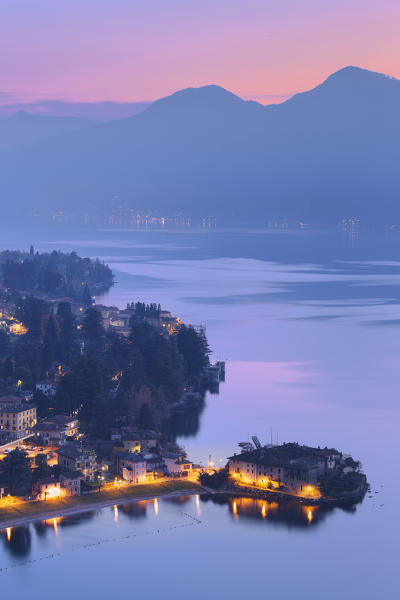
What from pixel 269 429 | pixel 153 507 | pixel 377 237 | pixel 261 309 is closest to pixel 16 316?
pixel 261 309

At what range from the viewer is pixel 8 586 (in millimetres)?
20578

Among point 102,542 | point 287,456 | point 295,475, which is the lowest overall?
point 102,542

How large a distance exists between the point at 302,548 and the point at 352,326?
31.1m

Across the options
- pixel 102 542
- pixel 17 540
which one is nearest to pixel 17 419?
pixel 17 540

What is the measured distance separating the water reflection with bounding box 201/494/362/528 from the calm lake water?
0.16 feet

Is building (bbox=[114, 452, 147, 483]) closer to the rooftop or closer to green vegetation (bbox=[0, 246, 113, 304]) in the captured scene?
the rooftop

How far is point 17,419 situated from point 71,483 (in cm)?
481

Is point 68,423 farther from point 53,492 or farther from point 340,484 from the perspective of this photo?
point 340,484

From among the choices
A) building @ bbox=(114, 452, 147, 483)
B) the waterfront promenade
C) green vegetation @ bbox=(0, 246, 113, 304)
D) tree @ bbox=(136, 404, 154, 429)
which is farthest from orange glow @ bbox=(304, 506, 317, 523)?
green vegetation @ bbox=(0, 246, 113, 304)

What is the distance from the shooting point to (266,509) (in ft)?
78.8

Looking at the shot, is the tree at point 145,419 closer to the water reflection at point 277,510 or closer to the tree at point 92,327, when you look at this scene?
the water reflection at point 277,510

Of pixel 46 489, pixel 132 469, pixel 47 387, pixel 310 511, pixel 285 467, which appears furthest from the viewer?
pixel 47 387

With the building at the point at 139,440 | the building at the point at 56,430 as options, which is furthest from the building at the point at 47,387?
the building at the point at 139,440

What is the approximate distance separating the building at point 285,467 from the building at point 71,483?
3730 millimetres
